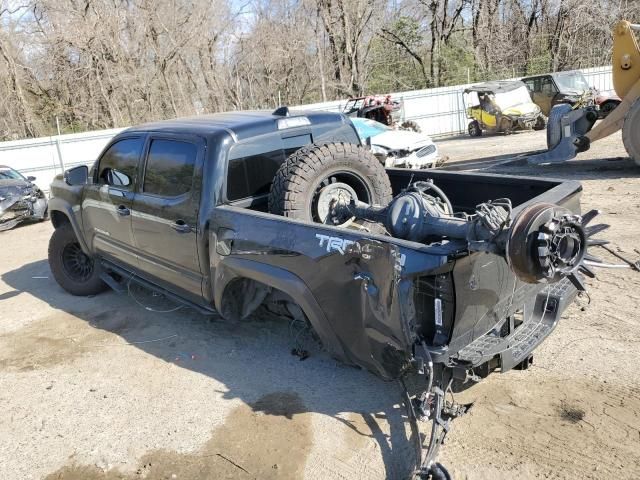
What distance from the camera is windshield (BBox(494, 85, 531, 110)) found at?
18344mm

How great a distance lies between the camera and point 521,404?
344 cm

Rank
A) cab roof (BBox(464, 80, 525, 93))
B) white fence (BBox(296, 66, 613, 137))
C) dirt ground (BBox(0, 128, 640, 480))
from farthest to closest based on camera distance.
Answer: white fence (BBox(296, 66, 613, 137)) < cab roof (BBox(464, 80, 525, 93)) < dirt ground (BBox(0, 128, 640, 480))

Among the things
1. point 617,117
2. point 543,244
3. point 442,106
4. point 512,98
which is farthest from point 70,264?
point 442,106

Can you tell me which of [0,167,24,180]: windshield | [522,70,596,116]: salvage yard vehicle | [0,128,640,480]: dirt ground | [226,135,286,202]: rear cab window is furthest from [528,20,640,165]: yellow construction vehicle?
[0,167,24,180]: windshield

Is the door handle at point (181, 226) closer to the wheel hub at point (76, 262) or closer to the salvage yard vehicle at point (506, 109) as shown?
the wheel hub at point (76, 262)

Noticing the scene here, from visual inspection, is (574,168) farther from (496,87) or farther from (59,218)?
(59,218)

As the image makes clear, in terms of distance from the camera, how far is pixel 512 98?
1848 centimetres

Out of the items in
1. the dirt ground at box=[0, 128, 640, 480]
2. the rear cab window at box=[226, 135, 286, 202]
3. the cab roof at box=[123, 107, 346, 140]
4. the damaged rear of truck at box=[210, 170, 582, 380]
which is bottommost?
the dirt ground at box=[0, 128, 640, 480]

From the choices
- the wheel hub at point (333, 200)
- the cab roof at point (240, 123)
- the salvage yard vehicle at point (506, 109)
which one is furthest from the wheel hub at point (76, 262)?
the salvage yard vehicle at point (506, 109)

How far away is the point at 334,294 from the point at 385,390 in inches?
36.5

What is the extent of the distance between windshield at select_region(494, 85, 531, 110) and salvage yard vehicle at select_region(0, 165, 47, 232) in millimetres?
13864

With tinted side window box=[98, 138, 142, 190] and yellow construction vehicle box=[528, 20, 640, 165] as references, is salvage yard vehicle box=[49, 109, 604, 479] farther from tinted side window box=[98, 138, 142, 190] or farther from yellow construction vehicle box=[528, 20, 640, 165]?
yellow construction vehicle box=[528, 20, 640, 165]

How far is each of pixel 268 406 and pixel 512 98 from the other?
17158 millimetres

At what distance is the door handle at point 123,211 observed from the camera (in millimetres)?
4898
